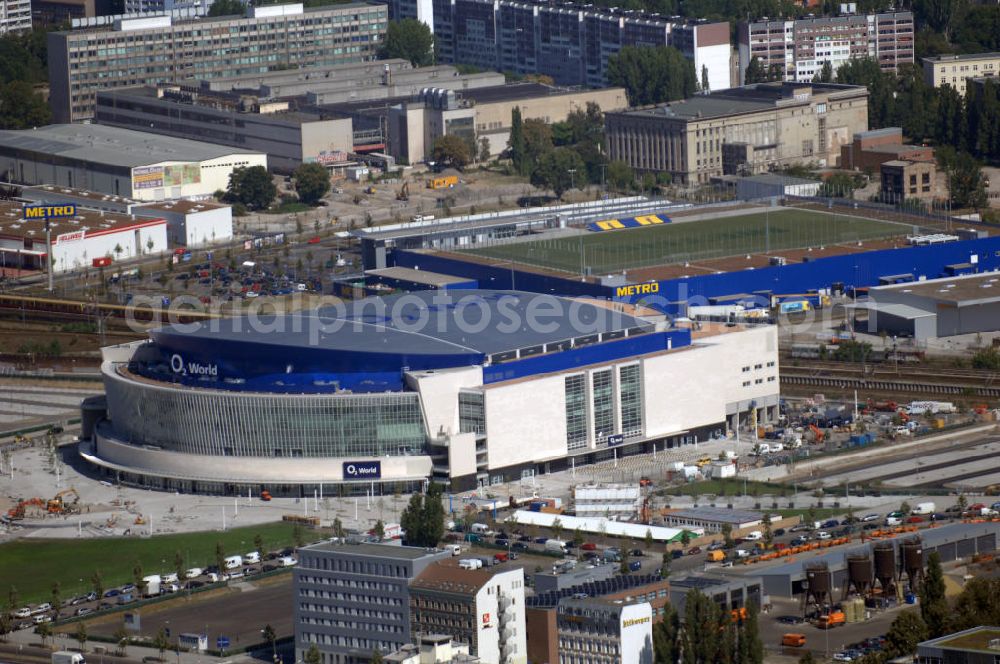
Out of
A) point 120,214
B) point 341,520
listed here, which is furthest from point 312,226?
point 341,520

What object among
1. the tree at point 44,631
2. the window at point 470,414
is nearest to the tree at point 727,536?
the window at point 470,414

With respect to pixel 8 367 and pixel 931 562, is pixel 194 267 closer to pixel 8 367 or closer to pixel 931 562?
pixel 8 367

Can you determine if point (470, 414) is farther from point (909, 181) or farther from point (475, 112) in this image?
point (475, 112)

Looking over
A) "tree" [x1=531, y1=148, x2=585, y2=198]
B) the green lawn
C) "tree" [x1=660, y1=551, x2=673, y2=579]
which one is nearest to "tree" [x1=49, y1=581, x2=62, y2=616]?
the green lawn

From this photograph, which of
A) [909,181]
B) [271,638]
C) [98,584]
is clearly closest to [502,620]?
[271,638]

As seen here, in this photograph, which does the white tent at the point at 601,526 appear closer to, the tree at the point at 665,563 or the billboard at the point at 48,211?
the tree at the point at 665,563
